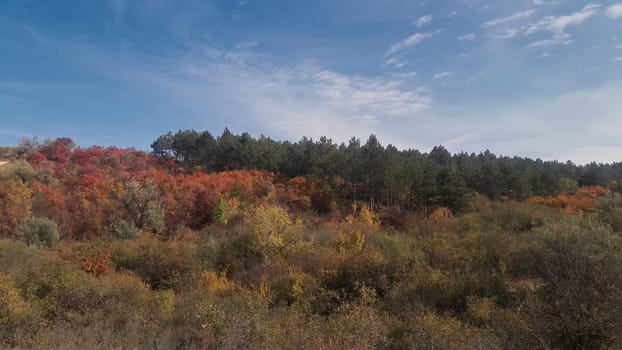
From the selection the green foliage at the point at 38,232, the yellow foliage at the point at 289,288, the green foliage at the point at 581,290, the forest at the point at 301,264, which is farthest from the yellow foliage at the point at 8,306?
the green foliage at the point at 38,232

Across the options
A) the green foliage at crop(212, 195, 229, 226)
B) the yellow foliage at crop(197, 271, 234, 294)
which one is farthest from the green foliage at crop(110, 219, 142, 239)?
the yellow foliage at crop(197, 271, 234, 294)

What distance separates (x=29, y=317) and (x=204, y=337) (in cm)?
591

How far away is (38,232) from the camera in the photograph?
25.8 meters

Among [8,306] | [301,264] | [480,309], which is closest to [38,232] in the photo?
[8,306]

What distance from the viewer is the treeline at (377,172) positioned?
44.1 meters

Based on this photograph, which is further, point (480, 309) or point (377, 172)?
point (377, 172)

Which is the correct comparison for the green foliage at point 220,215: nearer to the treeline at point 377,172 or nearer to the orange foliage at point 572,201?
the treeline at point 377,172

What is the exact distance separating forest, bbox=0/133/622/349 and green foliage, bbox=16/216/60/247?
0.56ft

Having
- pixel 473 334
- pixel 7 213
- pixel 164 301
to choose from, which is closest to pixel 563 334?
pixel 473 334

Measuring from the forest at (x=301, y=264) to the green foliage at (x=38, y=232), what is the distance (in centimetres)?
17

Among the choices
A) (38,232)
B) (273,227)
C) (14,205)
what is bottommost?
(38,232)

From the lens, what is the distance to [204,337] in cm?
981

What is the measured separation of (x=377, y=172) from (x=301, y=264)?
1067 inches

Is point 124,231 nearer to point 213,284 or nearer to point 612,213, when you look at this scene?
point 213,284
